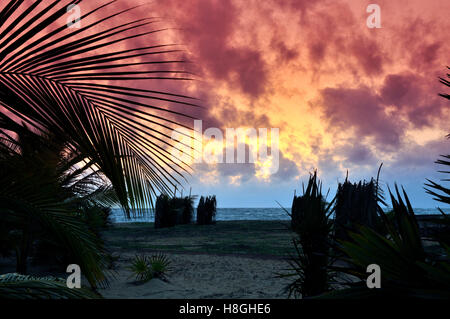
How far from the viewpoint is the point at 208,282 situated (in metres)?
8.54

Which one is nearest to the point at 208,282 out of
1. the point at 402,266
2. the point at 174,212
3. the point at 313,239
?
the point at 313,239

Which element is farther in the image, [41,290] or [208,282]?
[208,282]

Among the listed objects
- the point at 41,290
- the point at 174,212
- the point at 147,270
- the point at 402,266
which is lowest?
the point at 147,270

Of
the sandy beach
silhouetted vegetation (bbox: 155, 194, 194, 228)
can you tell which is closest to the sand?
the sandy beach

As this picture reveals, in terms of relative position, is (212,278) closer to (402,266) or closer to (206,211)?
(402,266)

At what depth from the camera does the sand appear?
7322 mm

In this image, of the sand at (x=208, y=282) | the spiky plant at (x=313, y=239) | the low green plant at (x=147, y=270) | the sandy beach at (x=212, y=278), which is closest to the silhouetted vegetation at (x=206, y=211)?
the sandy beach at (x=212, y=278)

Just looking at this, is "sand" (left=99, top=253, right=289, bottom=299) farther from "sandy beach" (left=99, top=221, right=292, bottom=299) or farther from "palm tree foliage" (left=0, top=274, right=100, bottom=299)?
"palm tree foliage" (left=0, top=274, right=100, bottom=299)

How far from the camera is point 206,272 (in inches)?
384

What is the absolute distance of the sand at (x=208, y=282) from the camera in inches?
288

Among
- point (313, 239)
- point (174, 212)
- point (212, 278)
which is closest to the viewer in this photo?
point (313, 239)
